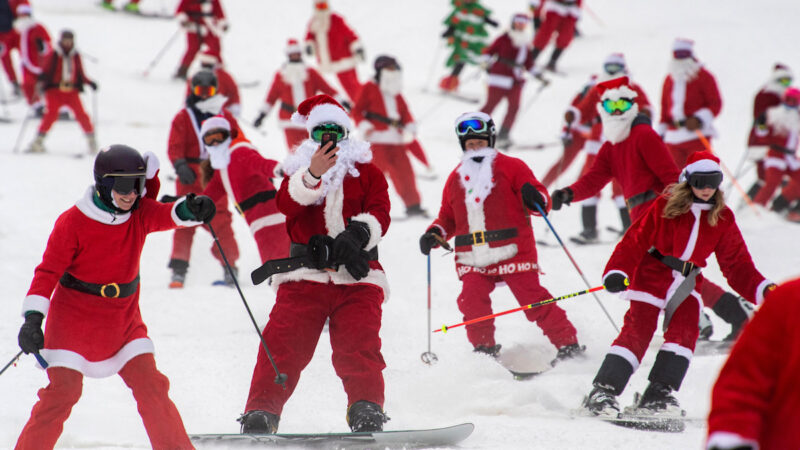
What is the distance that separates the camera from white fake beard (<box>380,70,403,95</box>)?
8670 millimetres

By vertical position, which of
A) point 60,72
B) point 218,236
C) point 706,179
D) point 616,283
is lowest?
point 218,236

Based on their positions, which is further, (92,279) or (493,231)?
(493,231)

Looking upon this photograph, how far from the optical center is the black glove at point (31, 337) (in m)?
3.17

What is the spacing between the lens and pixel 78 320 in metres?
3.44

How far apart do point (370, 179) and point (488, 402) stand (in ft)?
4.85

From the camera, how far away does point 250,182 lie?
5855mm

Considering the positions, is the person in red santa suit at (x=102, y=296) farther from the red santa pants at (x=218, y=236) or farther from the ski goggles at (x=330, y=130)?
the red santa pants at (x=218, y=236)

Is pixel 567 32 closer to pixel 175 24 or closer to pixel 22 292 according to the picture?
pixel 175 24

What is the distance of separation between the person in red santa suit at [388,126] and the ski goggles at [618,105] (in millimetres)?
3329

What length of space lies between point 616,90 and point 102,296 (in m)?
3.72

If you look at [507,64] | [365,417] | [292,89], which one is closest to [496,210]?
[365,417]

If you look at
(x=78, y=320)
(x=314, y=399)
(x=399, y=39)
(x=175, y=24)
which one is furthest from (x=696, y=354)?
(x=175, y=24)

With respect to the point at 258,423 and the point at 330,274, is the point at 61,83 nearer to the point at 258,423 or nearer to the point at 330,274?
the point at 330,274

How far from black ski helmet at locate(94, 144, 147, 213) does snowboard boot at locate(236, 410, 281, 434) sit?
1.03m
